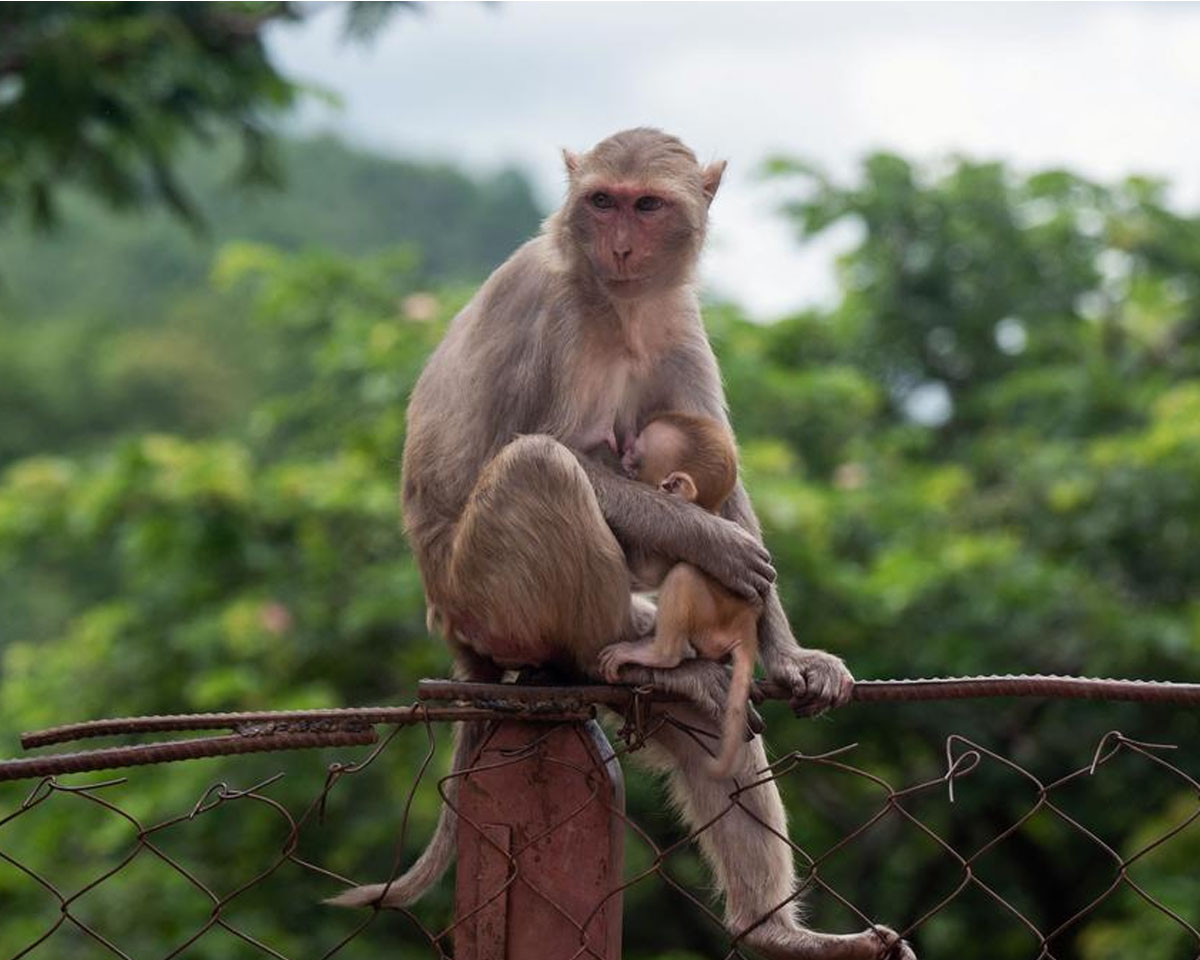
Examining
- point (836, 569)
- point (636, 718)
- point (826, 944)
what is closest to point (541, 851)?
point (636, 718)

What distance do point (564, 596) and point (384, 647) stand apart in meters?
4.71

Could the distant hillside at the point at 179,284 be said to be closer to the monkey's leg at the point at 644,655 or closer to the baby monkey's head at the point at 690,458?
the baby monkey's head at the point at 690,458

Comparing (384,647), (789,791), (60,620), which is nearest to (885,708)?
(789,791)

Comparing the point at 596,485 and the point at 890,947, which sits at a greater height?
the point at 596,485

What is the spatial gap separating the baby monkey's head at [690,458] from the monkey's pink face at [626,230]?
367 millimetres

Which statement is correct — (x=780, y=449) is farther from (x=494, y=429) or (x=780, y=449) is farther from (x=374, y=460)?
(x=494, y=429)

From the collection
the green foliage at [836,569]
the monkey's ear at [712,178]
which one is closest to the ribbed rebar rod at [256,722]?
Result: the monkey's ear at [712,178]

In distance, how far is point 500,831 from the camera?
8.93ft

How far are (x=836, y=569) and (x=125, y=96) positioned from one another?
379 cm

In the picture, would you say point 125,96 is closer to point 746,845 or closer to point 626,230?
point 626,230

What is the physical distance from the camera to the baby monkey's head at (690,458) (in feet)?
12.7

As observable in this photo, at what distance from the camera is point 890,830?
9008mm

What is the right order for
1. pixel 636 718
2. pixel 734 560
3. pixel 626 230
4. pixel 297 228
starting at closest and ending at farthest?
pixel 636 718 < pixel 734 560 < pixel 626 230 < pixel 297 228

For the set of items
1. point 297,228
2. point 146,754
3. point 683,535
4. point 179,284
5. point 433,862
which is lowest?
point 179,284
